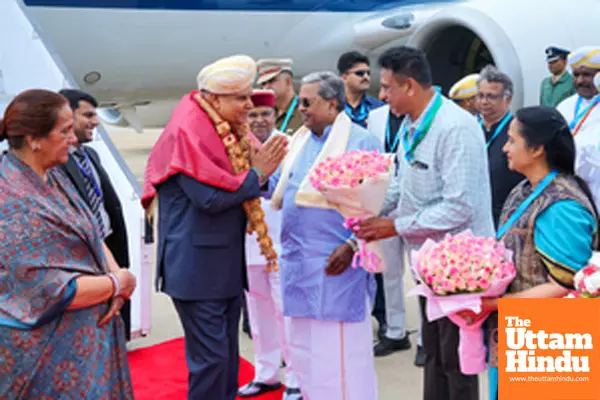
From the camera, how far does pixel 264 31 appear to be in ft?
23.0

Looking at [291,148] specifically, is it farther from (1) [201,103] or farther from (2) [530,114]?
(2) [530,114]

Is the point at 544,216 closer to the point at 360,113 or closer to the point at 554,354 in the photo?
the point at 554,354

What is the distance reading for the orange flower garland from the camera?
2182 millimetres

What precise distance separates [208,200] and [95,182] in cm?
101

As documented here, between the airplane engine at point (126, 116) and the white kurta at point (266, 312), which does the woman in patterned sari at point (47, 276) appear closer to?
the white kurta at point (266, 312)

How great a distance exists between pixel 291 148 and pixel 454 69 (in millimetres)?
4838

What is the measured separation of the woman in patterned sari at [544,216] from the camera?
159cm

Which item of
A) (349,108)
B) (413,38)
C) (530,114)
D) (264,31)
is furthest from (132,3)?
(530,114)

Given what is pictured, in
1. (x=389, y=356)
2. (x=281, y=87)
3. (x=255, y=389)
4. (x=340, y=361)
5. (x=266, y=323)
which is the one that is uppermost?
(x=281, y=87)

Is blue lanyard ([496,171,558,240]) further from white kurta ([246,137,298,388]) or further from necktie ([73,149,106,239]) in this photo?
necktie ([73,149,106,239])

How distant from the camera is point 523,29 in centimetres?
557

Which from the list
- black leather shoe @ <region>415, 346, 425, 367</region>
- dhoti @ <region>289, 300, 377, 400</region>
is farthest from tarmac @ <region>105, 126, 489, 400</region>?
dhoti @ <region>289, 300, 377, 400</region>

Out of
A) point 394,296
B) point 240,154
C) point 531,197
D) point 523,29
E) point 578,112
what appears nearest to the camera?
point 531,197

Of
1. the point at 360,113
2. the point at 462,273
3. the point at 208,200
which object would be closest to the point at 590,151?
the point at 360,113
